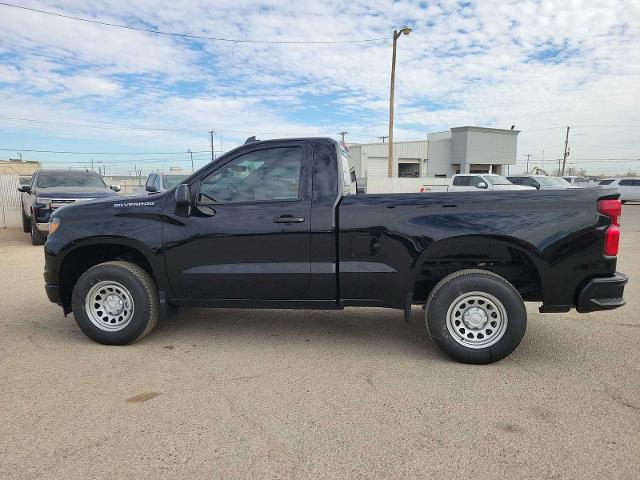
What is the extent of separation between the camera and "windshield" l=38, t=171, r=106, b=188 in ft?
38.5

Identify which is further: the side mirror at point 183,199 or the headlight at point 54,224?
the headlight at point 54,224

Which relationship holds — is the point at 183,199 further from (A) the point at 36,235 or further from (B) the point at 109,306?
(A) the point at 36,235

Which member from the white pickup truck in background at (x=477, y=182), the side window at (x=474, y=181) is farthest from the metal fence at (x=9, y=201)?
the side window at (x=474, y=181)

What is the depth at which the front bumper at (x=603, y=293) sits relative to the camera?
374cm

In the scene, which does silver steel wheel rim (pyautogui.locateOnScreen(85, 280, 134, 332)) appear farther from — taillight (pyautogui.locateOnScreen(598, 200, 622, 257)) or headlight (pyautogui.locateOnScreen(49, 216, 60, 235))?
taillight (pyautogui.locateOnScreen(598, 200, 622, 257))

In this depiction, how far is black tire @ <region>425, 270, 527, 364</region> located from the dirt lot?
5.7 inches

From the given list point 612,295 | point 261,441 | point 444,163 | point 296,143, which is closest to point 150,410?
point 261,441

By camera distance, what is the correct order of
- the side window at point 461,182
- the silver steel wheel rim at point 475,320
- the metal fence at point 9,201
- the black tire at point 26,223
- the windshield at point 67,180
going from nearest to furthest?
the silver steel wheel rim at point 475,320 → the windshield at point 67,180 → the black tire at point 26,223 → the metal fence at point 9,201 → the side window at point 461,182

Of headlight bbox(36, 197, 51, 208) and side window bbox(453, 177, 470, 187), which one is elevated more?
side window bbox(453, 177, 470, 187)

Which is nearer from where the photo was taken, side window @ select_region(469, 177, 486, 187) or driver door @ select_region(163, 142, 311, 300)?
driver door @ select_region(163, 142, 311, 300)

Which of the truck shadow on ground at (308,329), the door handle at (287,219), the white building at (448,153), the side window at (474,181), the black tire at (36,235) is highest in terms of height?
the white building at (448,153)

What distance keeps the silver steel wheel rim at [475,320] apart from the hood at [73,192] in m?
9.35

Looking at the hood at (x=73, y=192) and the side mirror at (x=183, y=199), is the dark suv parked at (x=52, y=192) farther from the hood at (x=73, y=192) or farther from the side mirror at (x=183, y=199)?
the side mirror at (x=183, y=199)

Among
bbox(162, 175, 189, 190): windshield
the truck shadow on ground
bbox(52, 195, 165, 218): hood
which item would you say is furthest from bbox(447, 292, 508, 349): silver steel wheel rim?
bbox(162, 175, 189, 190): windshield
